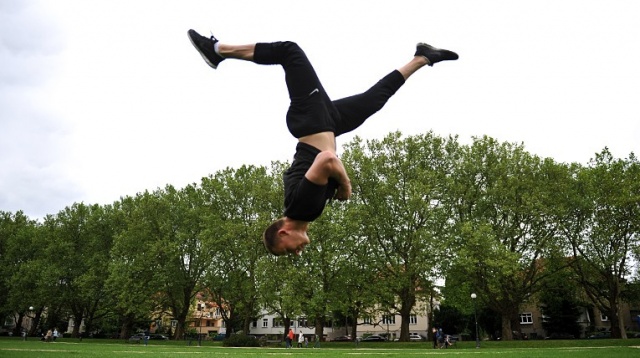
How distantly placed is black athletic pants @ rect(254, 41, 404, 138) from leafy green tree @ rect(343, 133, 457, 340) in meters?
27.6

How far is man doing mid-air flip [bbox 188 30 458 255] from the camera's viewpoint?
464cm

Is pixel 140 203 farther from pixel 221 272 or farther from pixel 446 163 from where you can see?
pixel 446 163

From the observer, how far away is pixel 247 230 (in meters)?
38.1

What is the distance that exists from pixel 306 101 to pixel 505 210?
3183 centimetres

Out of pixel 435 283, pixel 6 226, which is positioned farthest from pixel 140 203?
pixel 435 283

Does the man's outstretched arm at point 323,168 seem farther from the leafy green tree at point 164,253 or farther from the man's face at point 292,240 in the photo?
the leafy green tree at point 164,253

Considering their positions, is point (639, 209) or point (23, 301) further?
point (23, 301)

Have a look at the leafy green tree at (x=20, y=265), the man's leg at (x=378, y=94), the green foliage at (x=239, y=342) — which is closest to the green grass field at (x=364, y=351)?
the green foliage at (x=239, y=342)

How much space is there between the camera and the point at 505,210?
111ft

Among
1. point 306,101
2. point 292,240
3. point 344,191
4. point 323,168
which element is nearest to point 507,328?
point 344,191

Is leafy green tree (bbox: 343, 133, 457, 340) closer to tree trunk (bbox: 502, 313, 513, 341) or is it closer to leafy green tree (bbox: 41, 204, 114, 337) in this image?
tree trunk (bbox: 502, 313, 513, 341)

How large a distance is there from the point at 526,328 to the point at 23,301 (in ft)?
205

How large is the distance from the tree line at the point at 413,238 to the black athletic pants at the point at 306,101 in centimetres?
2691

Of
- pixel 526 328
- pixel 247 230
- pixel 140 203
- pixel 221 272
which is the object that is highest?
pixel 140 203
